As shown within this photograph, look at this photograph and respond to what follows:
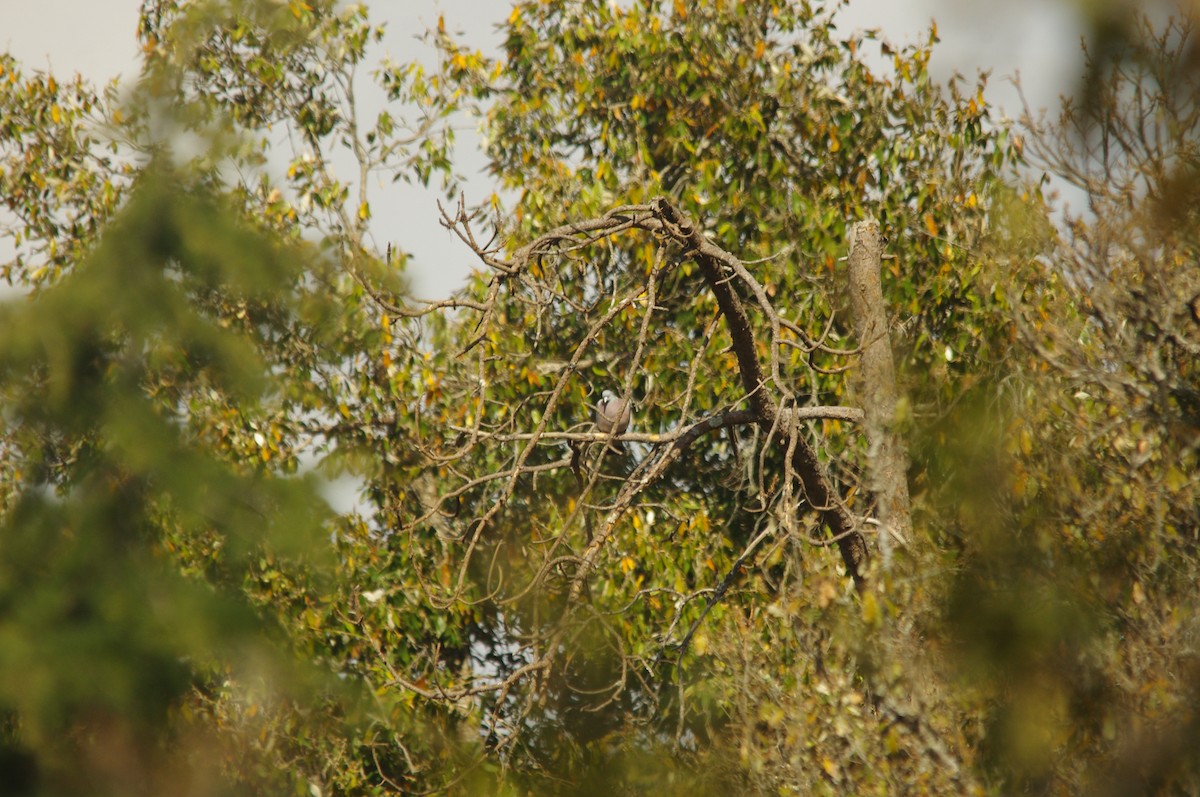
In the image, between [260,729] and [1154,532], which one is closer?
[1154,532]

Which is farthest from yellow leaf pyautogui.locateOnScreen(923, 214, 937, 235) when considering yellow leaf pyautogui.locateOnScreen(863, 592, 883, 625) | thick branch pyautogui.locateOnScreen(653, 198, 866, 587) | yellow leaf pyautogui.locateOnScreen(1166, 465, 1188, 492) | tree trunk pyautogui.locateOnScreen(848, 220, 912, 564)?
yellow leaf pyautogui.locateOnScreen(863, 592, 883, 625)

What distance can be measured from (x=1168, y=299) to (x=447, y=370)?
19.1 ft

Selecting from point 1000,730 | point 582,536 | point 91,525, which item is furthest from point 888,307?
point 91,525

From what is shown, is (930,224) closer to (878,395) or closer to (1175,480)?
(878,395)

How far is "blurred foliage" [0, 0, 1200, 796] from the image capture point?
9.12 feet

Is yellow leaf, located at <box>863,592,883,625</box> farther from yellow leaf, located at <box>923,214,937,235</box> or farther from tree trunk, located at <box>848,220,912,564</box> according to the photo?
yellow leaf, located at <box>923,214,937,235</box>

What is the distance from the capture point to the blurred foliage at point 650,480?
2779 millimetres

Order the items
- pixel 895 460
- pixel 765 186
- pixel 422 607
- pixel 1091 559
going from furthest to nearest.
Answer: pixel 765 186
pixel 422 607
pixel 895 460
pixel 1091 559

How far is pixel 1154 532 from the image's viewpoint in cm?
352

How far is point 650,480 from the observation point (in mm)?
4910

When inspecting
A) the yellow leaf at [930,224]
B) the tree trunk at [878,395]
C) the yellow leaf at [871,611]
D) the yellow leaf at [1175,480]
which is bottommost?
the yellow leaf at [871,611]

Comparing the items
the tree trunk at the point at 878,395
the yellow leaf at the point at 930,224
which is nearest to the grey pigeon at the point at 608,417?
the tree trunk at the point at 878,395

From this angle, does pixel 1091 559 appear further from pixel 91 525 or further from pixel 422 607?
pixel 422 607

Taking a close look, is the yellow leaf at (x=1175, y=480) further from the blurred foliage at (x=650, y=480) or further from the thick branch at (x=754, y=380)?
the thick branch at (x=754, y=380)
